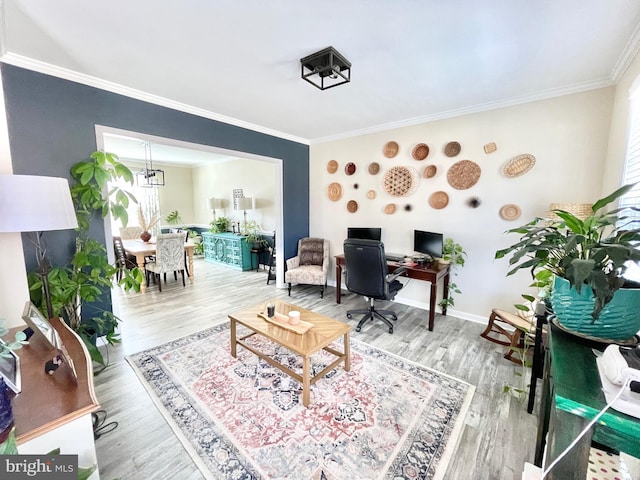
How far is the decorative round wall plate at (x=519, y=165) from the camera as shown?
2.73 metres

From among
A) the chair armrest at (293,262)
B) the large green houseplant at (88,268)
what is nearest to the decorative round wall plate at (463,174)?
the chair armrest at (293,262)

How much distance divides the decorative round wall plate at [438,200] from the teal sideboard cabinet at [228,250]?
384cm

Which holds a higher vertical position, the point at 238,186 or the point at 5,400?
the point at 238,186

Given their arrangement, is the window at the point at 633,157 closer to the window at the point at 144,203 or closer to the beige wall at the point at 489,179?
the beige wall at the point at 489,179

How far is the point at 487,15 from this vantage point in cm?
154

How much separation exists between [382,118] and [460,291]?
2.45 m

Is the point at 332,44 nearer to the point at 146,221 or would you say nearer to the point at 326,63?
the point at 326,63

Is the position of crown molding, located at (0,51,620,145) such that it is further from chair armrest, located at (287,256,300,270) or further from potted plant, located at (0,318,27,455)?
potted plant, located at (0,318,27,455)

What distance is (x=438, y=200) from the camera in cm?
333

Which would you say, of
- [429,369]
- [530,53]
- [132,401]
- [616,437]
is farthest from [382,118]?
[132,401]

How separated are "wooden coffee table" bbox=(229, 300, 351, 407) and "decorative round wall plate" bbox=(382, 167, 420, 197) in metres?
2.21

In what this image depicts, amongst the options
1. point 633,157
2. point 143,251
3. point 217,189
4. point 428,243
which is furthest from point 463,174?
point 217,189

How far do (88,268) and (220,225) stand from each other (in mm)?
4121

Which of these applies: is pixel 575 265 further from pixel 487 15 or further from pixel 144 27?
pixel 144 27
